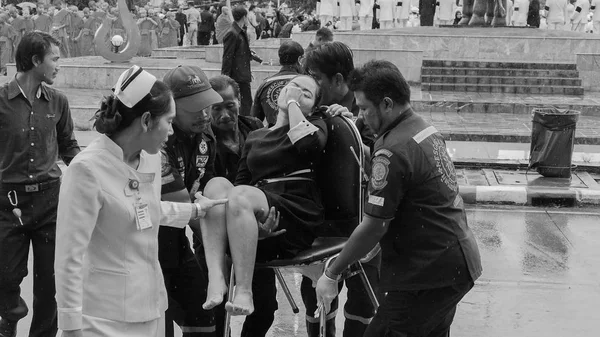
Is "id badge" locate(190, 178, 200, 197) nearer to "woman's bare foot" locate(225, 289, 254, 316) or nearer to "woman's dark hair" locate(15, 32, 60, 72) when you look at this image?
"woman's bare foot" locate(225, 289, 254, 316)

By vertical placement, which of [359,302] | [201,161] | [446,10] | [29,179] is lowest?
[446,10]

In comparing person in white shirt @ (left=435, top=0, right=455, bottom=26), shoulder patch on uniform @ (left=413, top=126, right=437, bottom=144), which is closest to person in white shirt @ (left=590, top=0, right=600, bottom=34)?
person in white shirt @ (left=435, top=0, right=455, bottom=26)

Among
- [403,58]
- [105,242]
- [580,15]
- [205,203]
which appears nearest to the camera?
[105,242]

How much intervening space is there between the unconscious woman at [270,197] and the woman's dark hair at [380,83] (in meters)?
0.63

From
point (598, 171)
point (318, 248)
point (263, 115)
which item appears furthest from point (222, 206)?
point (598, 171)

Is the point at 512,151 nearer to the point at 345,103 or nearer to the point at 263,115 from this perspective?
the point at 263,115

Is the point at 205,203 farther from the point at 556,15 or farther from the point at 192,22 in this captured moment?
the point at 192,22

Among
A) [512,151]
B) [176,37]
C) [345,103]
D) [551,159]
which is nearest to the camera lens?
[345,103]

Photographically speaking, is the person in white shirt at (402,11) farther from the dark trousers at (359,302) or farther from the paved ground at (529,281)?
the dark trousers at (359,302)

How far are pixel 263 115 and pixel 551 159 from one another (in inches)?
205

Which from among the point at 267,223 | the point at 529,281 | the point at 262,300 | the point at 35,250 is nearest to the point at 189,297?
the point at 262,300

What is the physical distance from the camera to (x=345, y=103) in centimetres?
527

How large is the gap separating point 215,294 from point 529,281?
384 cm

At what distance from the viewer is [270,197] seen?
4.39 meters
